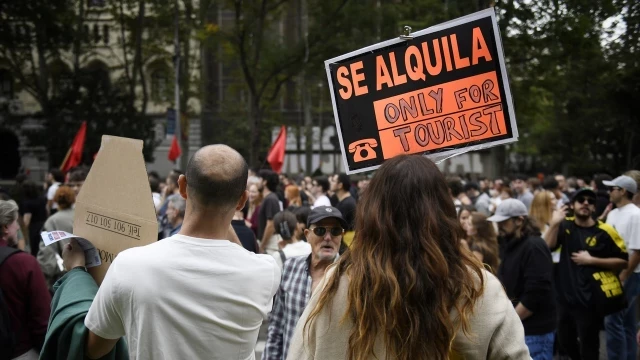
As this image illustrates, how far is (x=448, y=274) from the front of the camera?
246cm

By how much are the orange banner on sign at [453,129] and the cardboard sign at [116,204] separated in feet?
5.11

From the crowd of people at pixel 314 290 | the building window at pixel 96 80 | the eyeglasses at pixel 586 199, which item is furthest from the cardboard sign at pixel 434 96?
the building window at pixel 96 80

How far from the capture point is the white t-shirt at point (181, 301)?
2713 mm

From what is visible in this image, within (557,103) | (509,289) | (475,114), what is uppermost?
(557,103)

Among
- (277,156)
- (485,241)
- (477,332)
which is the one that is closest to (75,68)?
(277,156)

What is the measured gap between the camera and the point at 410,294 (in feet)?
8.02

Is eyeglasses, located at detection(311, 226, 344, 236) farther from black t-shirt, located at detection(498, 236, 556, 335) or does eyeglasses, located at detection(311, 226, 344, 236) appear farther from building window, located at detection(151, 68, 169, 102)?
building window, located at detection(151, 68, 169, 102)

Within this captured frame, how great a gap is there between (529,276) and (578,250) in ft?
4.58

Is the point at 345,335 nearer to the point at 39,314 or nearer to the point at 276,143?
the point at 39,314

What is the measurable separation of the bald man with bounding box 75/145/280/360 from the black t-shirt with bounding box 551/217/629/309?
5154mm

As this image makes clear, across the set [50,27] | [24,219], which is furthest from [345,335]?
[50,27]

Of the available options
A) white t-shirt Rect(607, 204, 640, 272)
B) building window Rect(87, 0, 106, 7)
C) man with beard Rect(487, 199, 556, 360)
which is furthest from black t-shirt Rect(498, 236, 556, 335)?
building window Rect(87, 0, 106, 7)

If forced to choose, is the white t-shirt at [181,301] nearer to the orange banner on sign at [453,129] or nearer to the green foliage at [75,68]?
the orange banner on sign at [453,129]

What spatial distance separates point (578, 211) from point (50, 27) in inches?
1066
